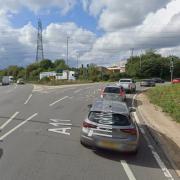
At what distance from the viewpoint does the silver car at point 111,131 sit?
31.7 ft

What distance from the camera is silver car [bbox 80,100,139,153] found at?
966 cm

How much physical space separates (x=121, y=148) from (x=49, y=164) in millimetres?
2316

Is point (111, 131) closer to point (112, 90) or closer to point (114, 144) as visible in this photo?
point (114, 144)

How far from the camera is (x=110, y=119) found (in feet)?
33.0

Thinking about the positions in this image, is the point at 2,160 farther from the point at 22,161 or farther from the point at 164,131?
the point at 164,131

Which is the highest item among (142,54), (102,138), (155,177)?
(142,54)

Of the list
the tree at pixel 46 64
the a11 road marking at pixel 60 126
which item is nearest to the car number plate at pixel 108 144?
the a11 road marking at pixel 60 126

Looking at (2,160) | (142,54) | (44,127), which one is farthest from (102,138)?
(142,54)

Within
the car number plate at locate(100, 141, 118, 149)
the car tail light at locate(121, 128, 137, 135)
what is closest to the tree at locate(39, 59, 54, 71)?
the car tail light at locate(121, 128, 137, 135)

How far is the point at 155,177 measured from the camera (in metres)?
8.07

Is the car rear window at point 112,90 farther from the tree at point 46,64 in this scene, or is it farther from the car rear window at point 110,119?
the tree at point 46,64

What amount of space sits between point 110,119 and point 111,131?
476 mm

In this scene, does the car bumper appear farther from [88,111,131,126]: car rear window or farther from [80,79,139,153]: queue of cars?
[88,111,131,126]: car rear window

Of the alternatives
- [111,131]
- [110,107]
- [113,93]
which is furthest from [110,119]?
[113,93]
